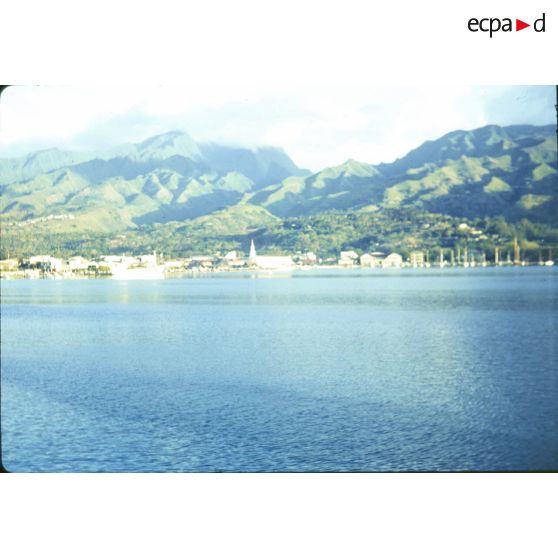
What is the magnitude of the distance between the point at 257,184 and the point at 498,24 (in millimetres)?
26740

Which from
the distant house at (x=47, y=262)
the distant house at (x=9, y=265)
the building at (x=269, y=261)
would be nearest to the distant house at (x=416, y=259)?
the building at (x=269, y=261)

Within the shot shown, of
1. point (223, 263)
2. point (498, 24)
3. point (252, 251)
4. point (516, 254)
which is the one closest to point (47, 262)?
point (223, 263)

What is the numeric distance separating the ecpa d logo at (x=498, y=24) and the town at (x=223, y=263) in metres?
28.0

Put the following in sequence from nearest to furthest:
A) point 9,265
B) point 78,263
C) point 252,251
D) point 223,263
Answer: point 252,251 < point 9,265 < point 223,263 < point 78,263

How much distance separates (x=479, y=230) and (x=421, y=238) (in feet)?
8.60

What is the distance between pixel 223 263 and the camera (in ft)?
123

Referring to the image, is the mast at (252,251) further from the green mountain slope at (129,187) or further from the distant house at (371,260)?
the distant house at (371,260)

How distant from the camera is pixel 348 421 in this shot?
345 inches

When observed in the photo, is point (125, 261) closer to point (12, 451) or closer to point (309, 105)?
point (309, 105)

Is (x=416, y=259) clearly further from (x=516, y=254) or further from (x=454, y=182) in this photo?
(x=516, y=254)

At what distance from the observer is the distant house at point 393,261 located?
3588cm
